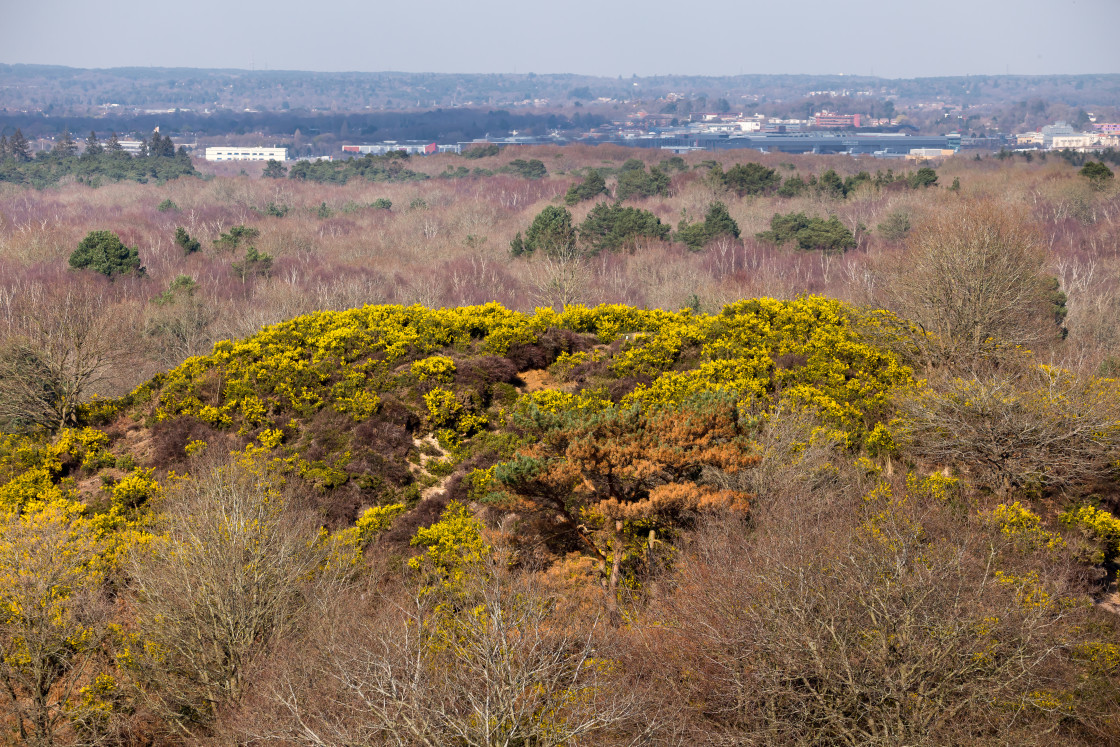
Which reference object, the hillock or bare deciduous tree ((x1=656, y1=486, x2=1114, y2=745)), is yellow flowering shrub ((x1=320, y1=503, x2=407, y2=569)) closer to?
the hillock

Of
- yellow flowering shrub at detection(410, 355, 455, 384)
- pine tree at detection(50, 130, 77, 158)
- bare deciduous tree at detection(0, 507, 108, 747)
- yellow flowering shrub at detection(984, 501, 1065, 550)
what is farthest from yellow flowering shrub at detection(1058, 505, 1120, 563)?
pine tree at detection(50, 130, 77, 158)

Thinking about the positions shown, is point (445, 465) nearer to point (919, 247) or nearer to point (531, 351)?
point (531, 351)

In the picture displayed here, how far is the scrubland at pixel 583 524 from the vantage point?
39.7 ft

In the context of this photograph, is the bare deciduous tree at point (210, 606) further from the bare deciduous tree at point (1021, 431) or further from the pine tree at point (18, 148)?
the pine tree at point (18, 148)

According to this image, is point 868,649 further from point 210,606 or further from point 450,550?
point 210,606

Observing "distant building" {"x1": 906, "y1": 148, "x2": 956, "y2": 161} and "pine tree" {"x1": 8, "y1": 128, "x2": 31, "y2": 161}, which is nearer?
"pine tree" {"x1": 8, "y1": 128, "x2": 31, "y2": 161}

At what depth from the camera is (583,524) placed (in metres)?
17.3

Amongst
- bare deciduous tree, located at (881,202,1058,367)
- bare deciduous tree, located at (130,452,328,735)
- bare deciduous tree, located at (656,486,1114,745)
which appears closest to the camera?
bare deciduous tree, located at (656,486,1114,745)

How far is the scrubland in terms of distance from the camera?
1209cm

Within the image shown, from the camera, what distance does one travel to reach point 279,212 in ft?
283

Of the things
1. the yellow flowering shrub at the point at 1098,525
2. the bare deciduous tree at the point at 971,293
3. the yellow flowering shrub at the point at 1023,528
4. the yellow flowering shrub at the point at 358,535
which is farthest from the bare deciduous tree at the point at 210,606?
the bare deciduous tree at the point at 971,293

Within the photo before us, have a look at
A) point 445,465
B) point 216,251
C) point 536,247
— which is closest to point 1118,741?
point 445,465

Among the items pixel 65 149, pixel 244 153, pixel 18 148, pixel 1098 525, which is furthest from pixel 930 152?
pixel 1098 525

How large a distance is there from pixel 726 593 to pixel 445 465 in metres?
11.1
